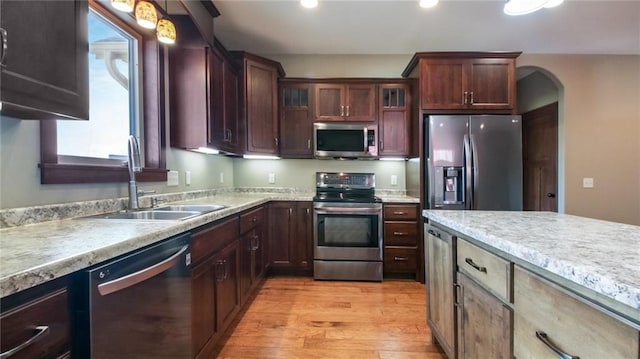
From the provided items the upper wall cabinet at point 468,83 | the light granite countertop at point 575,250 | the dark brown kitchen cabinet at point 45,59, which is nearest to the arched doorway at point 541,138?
the upper wall cabinet at point 468,83

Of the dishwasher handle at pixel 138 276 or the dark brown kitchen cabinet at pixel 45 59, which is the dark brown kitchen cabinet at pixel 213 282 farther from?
the dark brown kitchen cabinet at pixel 45 59

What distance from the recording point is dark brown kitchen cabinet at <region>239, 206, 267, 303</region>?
220cm

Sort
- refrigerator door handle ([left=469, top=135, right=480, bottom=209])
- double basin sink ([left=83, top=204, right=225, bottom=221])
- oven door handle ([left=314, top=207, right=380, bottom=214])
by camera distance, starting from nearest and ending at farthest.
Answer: double basin sink ([left=83, top=204, right=225, bottom=221]) < refrigerator door handle ([left=469, top=135, right=480, bottom=209]) < oven door handle ([left=314, top=207, right=380, bottom=214])

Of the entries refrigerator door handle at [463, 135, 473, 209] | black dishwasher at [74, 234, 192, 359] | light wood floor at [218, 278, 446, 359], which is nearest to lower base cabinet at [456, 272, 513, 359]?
light wood floor at [218, 278, 446, 359]

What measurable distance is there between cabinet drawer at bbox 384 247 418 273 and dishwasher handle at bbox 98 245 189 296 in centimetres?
223

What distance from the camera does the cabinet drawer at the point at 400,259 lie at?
300 centimetres

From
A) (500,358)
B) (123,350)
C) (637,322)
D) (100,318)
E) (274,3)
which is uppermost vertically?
(274,3)

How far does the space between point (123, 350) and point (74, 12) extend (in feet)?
3.93

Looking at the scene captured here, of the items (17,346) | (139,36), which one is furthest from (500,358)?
(139,36)

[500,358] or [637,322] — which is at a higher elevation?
[637,322]

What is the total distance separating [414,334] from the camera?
2.01m

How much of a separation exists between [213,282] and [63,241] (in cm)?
85

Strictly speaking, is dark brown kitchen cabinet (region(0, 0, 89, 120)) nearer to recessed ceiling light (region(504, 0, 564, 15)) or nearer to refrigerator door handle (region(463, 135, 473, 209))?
recessed ceiling light (region(504, 0, 564, 15))

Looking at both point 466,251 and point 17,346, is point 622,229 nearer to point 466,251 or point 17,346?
point 466,251
